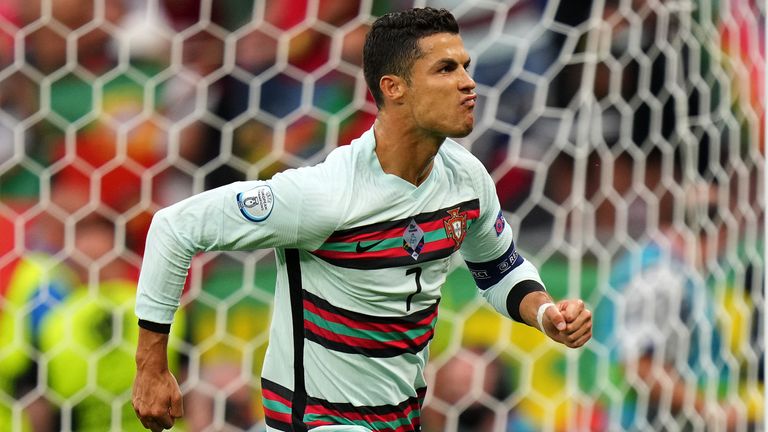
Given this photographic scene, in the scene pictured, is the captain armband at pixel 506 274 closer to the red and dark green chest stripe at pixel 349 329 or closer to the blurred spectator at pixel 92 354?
the red and dark green chest stripe at pixel 349 329

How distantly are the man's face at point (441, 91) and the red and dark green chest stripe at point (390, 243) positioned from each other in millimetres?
185

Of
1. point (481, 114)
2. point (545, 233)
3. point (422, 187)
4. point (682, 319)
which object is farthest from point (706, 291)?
point (422, 187)

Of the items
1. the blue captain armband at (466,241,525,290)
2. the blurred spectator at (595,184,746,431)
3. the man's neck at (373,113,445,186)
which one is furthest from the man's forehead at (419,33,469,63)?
the blurred spectator at (595,184,746,431)

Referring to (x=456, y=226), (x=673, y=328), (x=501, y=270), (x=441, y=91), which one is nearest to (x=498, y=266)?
(x=501, y=270)

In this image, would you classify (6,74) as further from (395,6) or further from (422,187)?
(422,187)

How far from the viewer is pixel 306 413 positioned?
2477mm

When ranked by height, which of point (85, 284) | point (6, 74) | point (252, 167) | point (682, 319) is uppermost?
point (6, 74)

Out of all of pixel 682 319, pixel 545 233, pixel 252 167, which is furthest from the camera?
pixel 682 319

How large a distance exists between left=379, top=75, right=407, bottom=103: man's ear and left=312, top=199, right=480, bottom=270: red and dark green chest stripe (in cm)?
24

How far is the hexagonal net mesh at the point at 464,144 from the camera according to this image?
337cm

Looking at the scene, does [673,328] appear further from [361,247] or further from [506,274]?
[361,247]

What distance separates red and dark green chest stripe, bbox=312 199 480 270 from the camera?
2439 millimetres

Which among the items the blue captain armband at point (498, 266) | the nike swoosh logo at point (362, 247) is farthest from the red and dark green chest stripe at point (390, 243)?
the blue captain armband at point (498, 266)

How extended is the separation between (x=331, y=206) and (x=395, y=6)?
1359 millimetres
